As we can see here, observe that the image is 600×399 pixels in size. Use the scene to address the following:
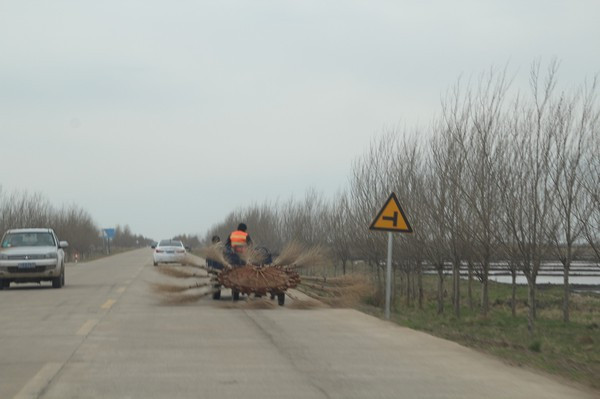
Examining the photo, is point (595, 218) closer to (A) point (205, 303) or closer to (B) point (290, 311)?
(B) point (290, 311)

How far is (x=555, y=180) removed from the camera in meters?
17.8

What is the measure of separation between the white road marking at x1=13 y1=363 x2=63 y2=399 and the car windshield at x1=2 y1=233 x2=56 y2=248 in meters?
17.0

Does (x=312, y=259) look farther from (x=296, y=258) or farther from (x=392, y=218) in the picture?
(x=392, y=218)

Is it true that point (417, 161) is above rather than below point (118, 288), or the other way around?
above

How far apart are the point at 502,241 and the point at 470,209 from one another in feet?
7.58

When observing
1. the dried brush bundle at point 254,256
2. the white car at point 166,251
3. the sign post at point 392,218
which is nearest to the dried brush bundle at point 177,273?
the dried brush bundle at point 254,256

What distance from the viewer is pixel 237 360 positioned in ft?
34.3

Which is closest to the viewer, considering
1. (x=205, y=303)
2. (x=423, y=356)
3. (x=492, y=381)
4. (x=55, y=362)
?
(x=492, y=381)

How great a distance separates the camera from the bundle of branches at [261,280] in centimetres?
1933

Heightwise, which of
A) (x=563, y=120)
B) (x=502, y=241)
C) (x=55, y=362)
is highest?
(x=563, y=120)

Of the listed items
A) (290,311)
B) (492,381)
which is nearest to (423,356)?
(492,381)

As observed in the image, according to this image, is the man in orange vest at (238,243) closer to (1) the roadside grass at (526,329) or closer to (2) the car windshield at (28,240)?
(1) the roadside grass at (526,329)

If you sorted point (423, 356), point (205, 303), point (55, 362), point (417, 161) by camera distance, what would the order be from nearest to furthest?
1. point (55, 362)
2. point (423, 356)
3. point (205, 303)
4. point (417, 161)

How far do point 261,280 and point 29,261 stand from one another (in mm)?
9255
